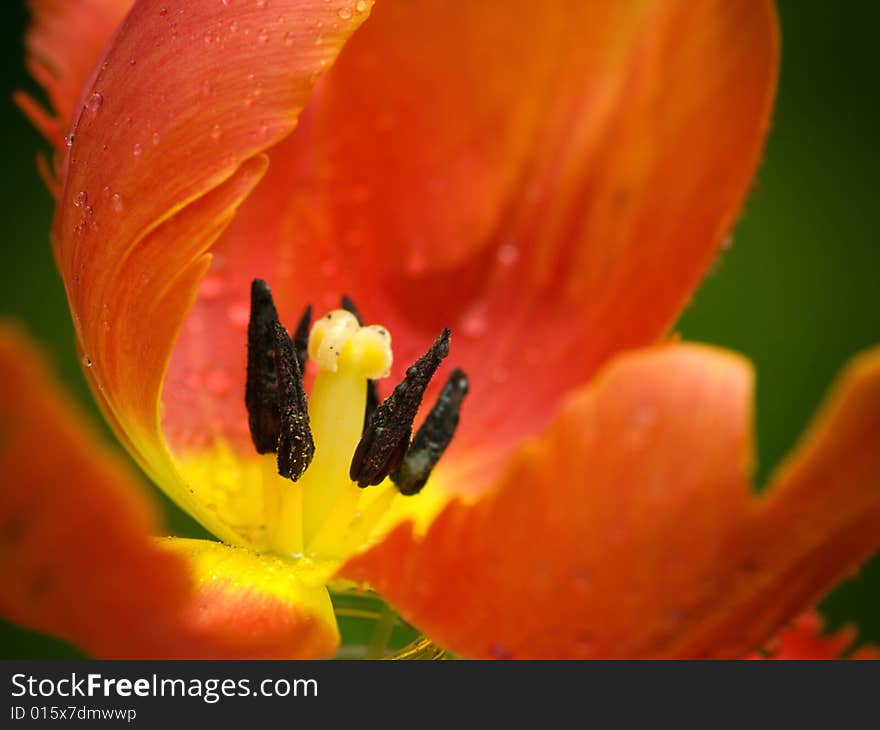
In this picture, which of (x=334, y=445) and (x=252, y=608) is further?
(x=334, y=445)

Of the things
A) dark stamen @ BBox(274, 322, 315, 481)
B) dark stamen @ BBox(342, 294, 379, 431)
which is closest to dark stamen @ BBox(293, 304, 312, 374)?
dark stamen @ BBox(342, 294, 379, 431)

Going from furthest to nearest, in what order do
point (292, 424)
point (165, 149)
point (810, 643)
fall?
point (810, 643) → point (292, 424) → point (165, 149)

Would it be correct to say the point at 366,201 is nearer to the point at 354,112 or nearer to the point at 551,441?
the point at 354,112

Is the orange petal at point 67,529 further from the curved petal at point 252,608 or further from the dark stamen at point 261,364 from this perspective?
the dark stamen at point 261,364

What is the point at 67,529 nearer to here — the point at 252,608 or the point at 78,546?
the point at 78,546

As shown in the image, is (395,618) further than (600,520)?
Yes

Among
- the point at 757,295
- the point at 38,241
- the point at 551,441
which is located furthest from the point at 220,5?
the point at 757,295

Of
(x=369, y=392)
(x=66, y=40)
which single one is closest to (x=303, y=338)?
(x=369, y=392)
